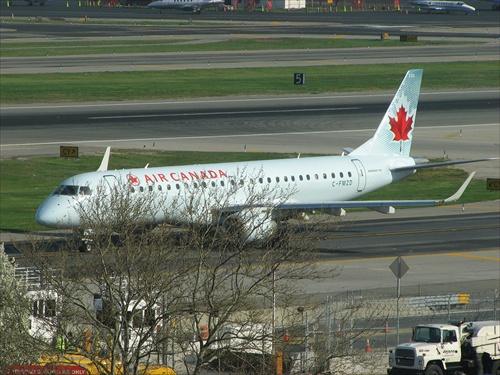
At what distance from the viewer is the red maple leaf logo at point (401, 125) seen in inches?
2832

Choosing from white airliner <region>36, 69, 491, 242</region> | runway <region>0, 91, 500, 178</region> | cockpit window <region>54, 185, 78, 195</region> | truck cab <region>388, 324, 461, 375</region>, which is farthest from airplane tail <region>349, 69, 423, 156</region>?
truck cab <region>388, 324, 461, 375</region>

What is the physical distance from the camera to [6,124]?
352 feet

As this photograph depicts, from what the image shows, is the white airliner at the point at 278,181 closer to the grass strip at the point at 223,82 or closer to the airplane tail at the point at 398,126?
the airplane tail at the point at 398,126

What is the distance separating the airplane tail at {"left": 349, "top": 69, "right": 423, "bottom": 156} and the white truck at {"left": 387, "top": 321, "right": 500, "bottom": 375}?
3115cm

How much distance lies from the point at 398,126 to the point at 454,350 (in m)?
34.5

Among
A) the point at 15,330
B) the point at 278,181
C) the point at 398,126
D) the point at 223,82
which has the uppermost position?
the point at 223,82

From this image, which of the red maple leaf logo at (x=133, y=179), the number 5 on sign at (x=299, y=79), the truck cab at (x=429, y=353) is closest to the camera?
the truck cab at (x=429, y=353)

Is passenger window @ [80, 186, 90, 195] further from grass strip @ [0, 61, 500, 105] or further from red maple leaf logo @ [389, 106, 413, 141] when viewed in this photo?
grass strip @ [0, 61, 500, 105]

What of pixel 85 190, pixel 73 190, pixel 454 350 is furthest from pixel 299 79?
pixel 454 350

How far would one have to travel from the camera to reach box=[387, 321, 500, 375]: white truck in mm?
38562

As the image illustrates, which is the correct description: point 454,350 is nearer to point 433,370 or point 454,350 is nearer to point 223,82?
point 433,370

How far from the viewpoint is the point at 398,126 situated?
7225cm

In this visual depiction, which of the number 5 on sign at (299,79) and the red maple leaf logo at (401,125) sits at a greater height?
the number 5 on sign at (299,79)

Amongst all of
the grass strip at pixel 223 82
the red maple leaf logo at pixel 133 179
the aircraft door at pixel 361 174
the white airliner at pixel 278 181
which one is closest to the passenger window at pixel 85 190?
the white airliner at pixel 278 181
